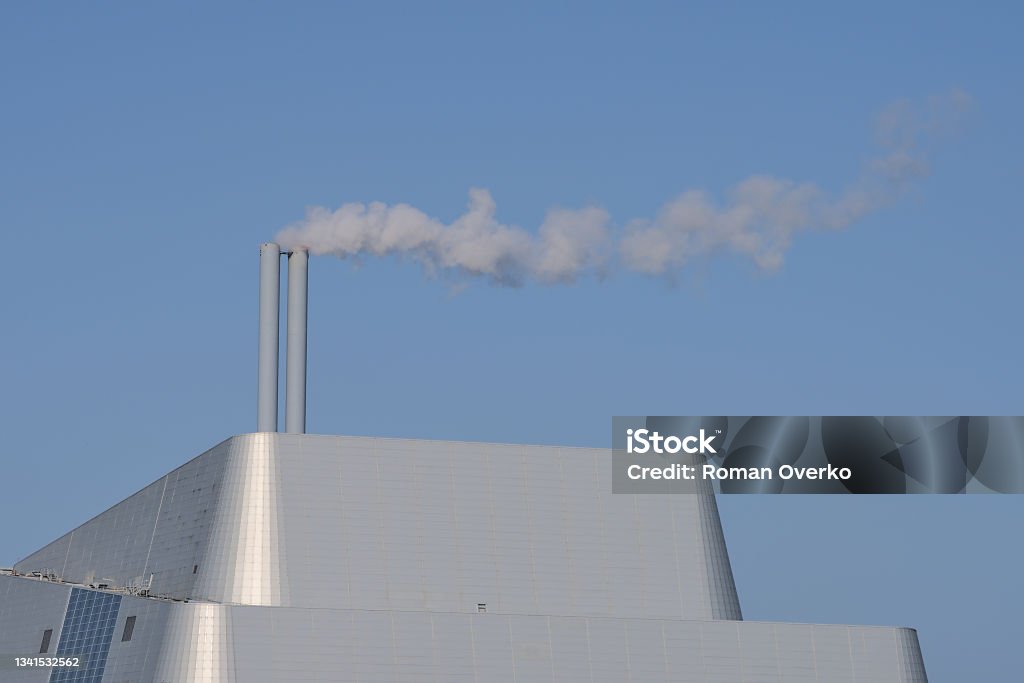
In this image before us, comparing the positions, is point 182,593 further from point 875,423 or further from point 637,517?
point 875,423

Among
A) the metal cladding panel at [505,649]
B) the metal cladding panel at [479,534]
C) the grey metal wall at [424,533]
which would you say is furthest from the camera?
the metal cladding panel at [479,534]

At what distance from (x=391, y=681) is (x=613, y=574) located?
33.0 feet

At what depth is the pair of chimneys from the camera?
2606 inches

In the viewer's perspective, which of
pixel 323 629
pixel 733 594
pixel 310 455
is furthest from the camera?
pixel 733 594

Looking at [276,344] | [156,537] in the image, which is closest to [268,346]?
[276,344]

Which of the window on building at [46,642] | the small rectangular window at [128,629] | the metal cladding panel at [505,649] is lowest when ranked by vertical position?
the metal cladding panel at [505,649]

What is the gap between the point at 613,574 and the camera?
209 ft

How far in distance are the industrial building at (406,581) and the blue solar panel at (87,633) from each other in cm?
9

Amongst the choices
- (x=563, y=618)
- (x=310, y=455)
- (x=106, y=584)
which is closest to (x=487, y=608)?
(x=563, y=618)

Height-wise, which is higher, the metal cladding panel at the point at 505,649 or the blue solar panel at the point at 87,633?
the blue solar panel at the point at 87,633

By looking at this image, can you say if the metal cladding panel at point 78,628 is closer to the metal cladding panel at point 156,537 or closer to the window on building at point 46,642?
the window on building at point 46,642

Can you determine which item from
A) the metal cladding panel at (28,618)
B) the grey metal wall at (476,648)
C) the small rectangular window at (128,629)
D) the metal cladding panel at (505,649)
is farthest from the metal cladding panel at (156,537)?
the metal cladding panel at (505,649)

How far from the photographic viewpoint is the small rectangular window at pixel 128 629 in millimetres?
59500

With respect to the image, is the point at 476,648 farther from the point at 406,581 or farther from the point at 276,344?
the point at 276,344
